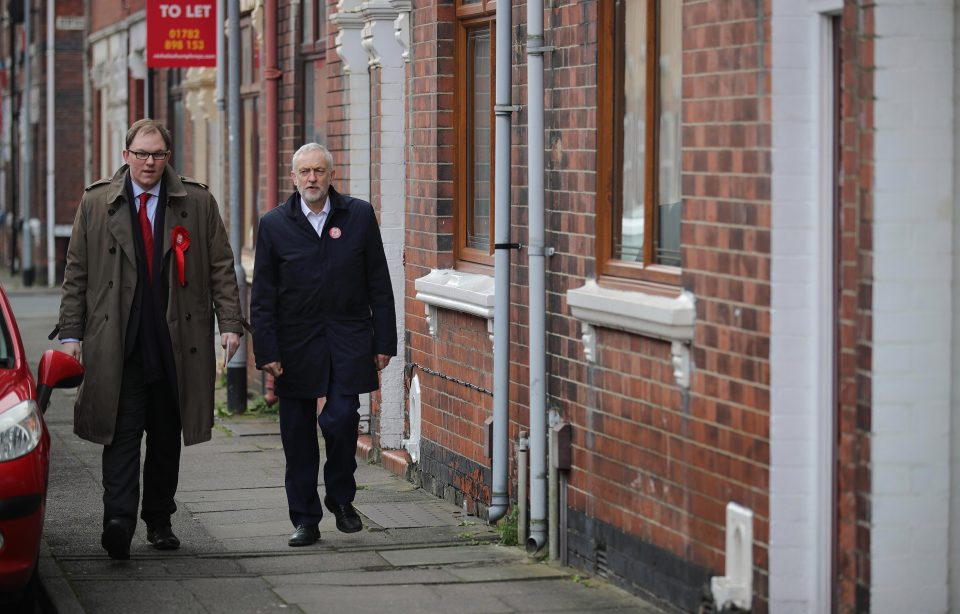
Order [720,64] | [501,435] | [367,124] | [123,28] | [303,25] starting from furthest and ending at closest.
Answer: [123,28], [303,25], [367,124], [501,435], [720,64]

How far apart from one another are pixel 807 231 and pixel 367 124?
22.4 feet

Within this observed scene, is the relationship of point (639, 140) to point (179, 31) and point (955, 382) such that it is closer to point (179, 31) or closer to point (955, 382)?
point (955, 382)

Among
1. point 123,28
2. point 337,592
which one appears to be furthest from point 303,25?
point 123,28

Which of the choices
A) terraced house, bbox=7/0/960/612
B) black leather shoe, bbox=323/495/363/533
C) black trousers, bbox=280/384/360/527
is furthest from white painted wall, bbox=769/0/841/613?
black leather shoe, bbox=323/495/363/533

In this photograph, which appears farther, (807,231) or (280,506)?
(280,506)

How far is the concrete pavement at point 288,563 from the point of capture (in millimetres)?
7707

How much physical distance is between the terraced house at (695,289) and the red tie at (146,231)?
168 cm

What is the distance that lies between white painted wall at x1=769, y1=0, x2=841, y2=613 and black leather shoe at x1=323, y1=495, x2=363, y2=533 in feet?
10.8

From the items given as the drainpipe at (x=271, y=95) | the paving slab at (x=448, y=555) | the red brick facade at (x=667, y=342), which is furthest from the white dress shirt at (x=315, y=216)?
the drainpipe at (x=271, y=95)

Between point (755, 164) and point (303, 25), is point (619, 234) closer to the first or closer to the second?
point (755, 164)

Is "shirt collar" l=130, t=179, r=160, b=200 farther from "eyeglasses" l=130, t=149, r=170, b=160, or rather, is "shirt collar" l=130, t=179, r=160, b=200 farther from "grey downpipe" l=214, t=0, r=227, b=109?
"grey downpipe" l=214, t=0, r=227, b=109

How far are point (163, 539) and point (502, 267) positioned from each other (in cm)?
212

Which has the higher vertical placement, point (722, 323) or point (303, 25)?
point (303, 25)

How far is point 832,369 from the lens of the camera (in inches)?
247
